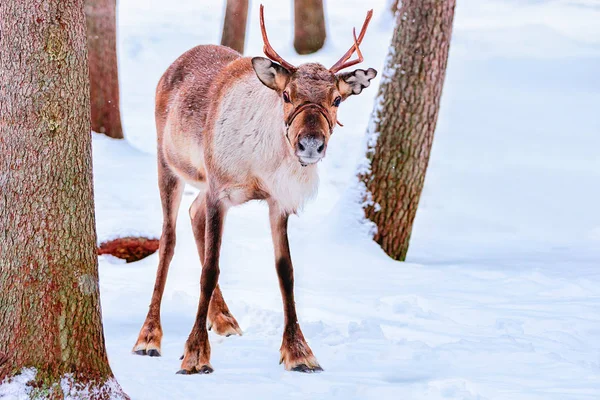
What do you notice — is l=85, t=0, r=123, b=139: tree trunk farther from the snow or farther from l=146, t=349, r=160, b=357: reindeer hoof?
l=146, t=349, r=160, b=357: reindeer hoof

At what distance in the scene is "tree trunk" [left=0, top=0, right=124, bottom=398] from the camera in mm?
4316

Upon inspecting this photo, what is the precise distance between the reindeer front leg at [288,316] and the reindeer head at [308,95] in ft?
2.25

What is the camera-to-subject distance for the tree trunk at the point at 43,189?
4316mm

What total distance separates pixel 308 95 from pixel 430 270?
3.63m

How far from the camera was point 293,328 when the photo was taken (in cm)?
601

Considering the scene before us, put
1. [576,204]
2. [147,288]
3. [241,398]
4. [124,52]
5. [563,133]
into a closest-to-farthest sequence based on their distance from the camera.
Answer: [241,398], [147,288], [576,204], [563,133], [124,52]

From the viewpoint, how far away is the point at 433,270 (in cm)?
873

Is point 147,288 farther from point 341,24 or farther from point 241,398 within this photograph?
point 341,24

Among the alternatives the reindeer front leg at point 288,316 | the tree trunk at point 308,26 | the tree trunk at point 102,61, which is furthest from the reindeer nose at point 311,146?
the tree trunk at point 308,26

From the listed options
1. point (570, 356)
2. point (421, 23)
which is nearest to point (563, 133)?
point (421, 23)

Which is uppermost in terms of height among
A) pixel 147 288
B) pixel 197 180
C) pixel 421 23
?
pixel 421 23

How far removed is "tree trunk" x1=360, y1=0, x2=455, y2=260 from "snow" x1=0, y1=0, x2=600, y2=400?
0.76 ft

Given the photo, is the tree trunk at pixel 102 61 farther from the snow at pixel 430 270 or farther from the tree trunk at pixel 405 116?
the tree trunk at pixel 405 116

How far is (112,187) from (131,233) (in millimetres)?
1934
